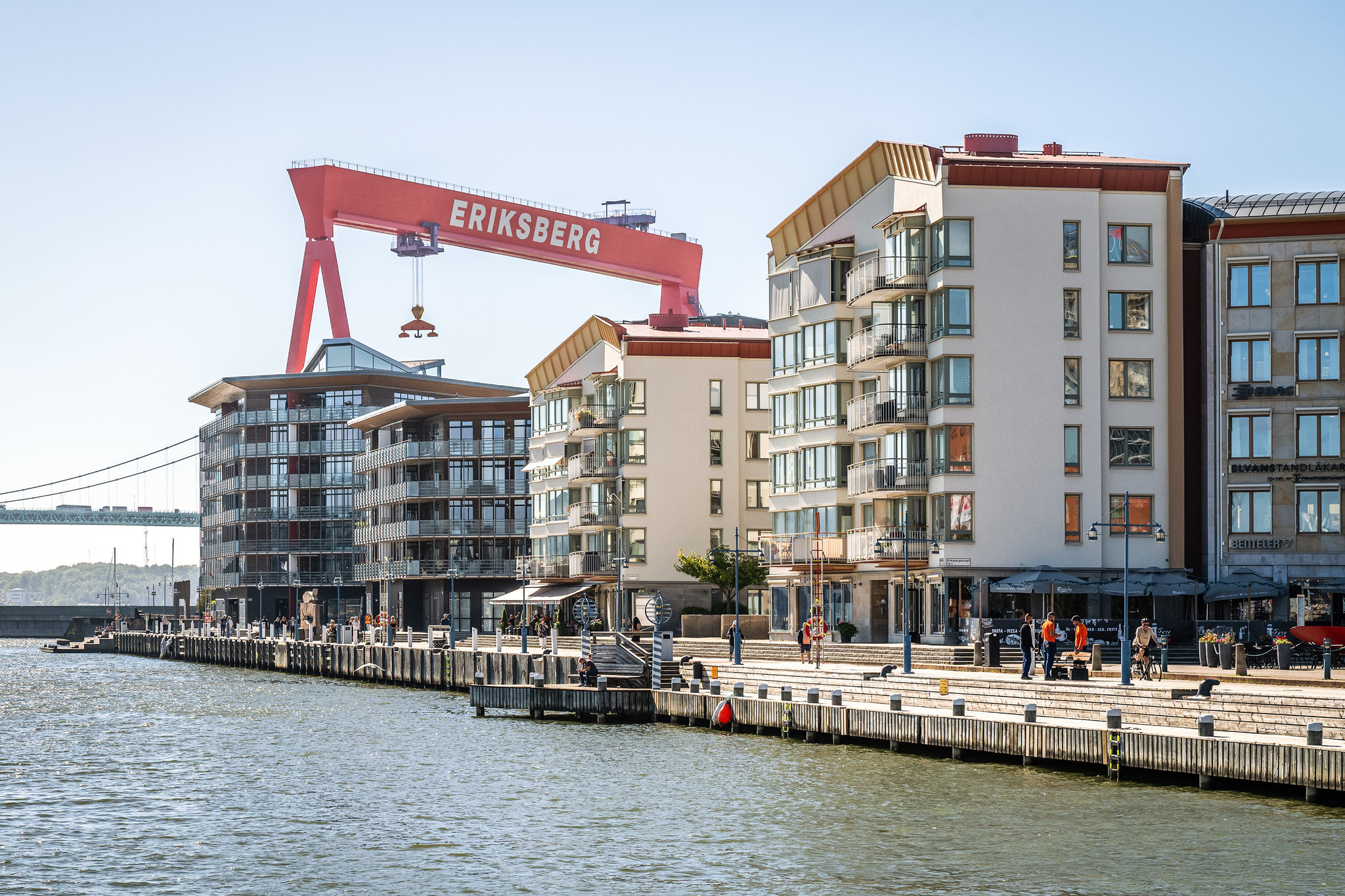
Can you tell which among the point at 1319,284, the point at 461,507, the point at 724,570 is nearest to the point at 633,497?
the point at 724,570

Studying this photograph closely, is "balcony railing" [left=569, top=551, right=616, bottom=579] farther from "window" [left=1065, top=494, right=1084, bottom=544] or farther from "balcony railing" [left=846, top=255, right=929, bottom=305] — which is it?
"window" [left=1065, top=494, right=1084, bottom=544]

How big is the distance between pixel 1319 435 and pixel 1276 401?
205 cm

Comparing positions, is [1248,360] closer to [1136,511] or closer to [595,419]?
[1136,511]

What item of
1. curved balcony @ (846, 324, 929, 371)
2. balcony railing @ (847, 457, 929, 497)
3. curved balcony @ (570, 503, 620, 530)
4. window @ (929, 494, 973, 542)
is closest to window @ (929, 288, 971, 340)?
curved balcony @ (846, 324, 929, 371)

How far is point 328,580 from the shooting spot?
509 ft

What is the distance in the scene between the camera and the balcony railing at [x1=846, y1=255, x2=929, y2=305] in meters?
73.8

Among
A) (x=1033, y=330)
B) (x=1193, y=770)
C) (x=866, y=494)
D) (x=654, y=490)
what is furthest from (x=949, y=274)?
(x=1193, y=770)

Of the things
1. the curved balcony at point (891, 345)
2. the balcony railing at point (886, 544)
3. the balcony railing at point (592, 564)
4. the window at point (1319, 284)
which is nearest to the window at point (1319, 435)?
the window at point (1319, 284)

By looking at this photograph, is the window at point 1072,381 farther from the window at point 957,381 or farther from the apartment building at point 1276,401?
the apartment building at point 1276,401

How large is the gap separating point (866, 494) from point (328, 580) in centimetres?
8781

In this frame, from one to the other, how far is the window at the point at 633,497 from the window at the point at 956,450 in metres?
28.7

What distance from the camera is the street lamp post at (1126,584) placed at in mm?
46453

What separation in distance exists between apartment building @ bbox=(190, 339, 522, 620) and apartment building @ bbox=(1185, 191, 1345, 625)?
92.2 m

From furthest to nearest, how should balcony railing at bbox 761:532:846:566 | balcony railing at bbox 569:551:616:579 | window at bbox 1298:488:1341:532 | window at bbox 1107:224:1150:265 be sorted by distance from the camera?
1. balcony railing at bbox 569:551:616:579
2. balcony railing at bbox 761:532:846:566
3. window at bbox 1107:224:1150:265
4. window at bbox 1298:488:1341:532
